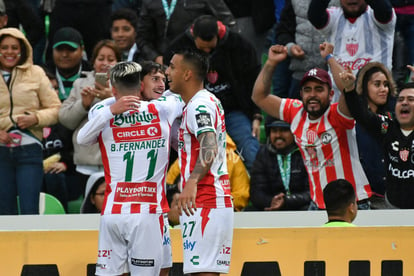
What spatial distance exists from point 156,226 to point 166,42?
4.37 meters

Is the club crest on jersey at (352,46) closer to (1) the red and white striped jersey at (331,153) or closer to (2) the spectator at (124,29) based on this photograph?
(1) the red and white striped jersey at (331,153)

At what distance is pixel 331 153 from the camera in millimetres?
8578

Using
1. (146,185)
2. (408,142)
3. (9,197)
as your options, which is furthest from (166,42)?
(146,185)

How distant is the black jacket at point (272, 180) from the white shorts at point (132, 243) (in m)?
2.83

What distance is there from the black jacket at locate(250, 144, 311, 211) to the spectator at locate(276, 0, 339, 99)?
1.25m

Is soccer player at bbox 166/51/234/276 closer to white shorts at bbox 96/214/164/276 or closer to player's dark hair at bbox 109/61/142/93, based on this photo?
white shorts at bbox 96/214/164/276

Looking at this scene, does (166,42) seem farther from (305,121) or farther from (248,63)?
(305,121)

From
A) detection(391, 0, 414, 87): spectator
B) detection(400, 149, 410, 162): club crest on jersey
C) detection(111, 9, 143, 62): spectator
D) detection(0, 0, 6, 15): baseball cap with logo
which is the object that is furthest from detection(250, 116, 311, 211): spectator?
detection(0, 0, 6, 15): baseball cap with logo

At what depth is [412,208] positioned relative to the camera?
328 inches

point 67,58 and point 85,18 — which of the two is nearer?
point 67,58

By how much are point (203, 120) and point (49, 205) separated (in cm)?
377

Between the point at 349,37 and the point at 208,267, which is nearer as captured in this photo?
the point at 208,267

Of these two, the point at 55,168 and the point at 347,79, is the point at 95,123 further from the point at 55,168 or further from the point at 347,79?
the point at 55,168

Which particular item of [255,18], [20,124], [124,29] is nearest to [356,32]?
[255,18]
